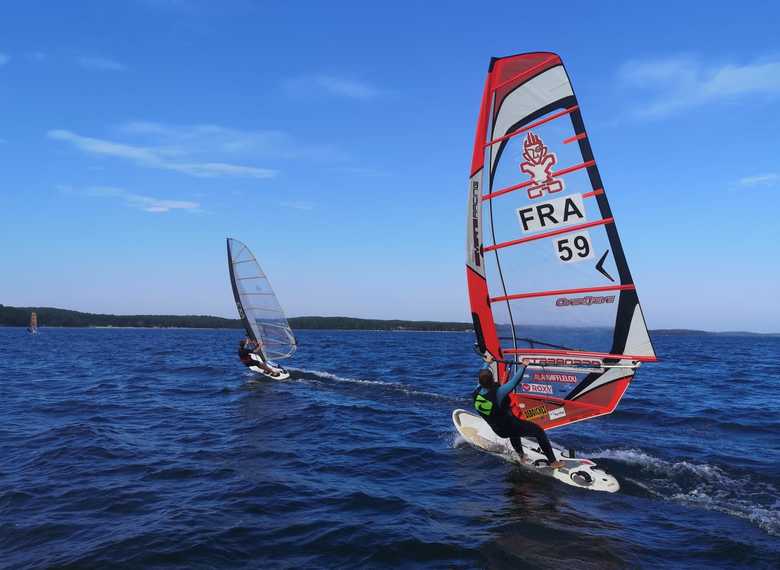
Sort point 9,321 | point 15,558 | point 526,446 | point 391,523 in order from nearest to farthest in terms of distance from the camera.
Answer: point 15,558 < point 391,523 < point 526,446 < point 9,321

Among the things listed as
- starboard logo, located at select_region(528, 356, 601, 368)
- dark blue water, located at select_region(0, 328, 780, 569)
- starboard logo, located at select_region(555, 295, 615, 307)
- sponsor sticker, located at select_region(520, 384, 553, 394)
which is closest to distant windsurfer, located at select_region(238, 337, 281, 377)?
dark blue water, located at select_region(0, 328, 780, 569)

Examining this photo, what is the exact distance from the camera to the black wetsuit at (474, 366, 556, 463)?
27.8ft

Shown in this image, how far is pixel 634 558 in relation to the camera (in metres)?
5.74

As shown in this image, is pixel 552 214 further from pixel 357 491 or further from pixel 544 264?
pixel 357 491

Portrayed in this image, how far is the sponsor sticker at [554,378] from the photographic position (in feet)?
28.4

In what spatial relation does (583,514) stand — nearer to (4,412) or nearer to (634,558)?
(634,558)

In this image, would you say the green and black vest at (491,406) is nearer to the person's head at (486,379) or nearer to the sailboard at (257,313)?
the person's head at (486,379)

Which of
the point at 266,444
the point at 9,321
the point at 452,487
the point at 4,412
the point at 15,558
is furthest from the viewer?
the point at 9,321

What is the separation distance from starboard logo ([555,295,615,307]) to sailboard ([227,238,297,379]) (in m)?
15.7

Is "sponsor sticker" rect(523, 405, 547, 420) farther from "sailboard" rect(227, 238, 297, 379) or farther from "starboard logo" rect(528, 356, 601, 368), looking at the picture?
"sailboard" rect(227, 238, 297, 379)

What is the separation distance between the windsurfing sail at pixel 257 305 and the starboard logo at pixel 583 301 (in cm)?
1595

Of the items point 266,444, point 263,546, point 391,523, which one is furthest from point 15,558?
point 266,444

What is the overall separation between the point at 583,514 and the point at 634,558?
4.20 feet

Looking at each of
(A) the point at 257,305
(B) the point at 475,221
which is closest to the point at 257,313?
(A) the point at 257,305
